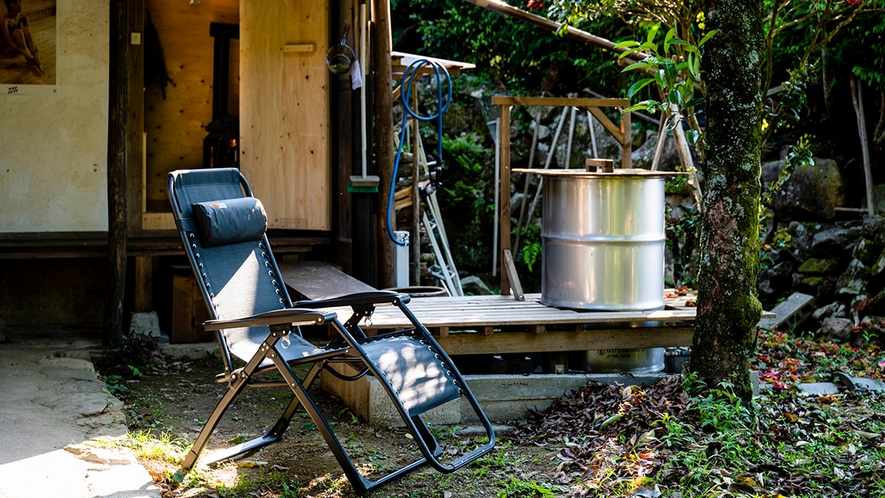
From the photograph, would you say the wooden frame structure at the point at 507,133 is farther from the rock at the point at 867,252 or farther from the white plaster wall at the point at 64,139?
the rock at the point at 867,252

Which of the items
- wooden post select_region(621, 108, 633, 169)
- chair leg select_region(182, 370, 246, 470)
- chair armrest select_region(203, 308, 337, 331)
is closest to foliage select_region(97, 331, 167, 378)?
chair leg select_region(182, 370, 246, 470)

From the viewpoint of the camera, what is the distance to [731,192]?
4.80 m

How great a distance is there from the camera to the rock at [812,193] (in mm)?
9680

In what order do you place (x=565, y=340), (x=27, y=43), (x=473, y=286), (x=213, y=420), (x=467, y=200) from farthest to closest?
(x=467, y=200), (x=473, y=286), (x=27, y=43), (x=565, y=340), (x=213, y=420)

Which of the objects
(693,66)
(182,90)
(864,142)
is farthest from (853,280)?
(182,90)

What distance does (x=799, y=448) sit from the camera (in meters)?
4.34

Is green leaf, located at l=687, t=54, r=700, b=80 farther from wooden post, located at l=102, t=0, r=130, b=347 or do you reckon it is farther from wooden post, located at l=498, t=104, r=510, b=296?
wooden post, located at l=102, t=0, r=130, b=347

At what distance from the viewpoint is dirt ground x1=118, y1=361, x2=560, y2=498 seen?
404 cm

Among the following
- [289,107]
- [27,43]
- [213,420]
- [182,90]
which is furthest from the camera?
[182,90]

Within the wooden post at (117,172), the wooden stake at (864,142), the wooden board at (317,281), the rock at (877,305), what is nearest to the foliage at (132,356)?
the wooden post at (117,172)

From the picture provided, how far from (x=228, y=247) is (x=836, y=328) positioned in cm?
619

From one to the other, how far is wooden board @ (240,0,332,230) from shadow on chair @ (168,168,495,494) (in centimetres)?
291

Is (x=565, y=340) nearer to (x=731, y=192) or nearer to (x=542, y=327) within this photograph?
(x=542, y=327)

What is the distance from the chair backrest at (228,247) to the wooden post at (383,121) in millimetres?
2487
